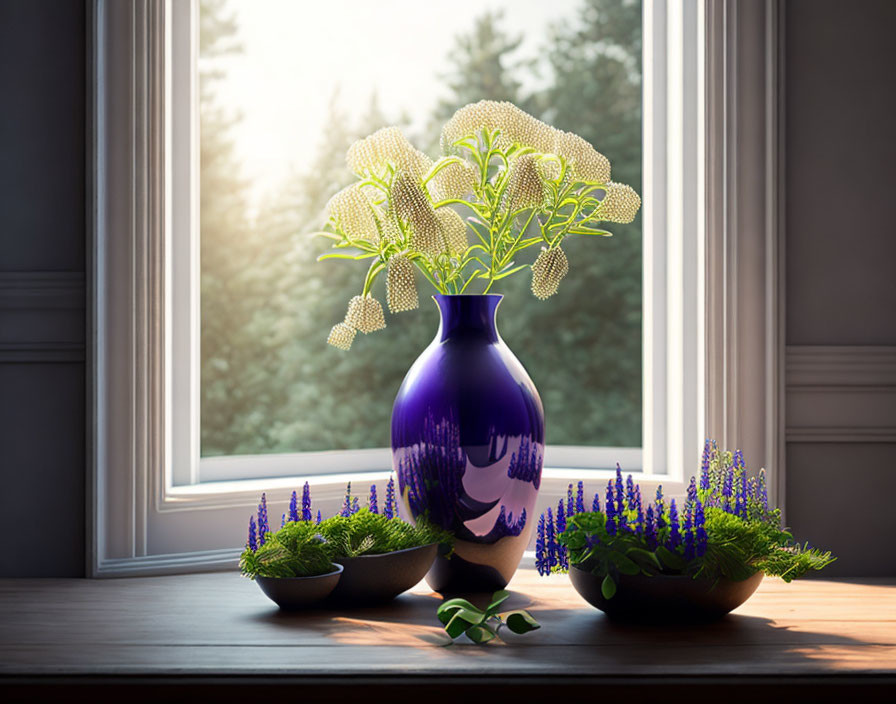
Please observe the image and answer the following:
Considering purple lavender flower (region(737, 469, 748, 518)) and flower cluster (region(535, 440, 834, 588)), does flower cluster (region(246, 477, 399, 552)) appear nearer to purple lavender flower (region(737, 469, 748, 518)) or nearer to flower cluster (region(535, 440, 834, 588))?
flower cluster (region(535, 440, 834, 588))

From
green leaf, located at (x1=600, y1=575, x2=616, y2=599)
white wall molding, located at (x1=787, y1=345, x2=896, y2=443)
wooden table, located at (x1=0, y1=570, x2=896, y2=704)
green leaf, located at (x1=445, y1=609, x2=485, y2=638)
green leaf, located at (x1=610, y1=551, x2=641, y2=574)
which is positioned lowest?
wooden table, located at (x1=0, y1=570, x2=896, y2=704)

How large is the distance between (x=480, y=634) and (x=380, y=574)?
207 mm

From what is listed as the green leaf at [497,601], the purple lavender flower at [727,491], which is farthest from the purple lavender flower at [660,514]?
the green leaf at [497,601]

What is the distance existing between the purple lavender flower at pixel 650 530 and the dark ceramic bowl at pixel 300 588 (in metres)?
0.42

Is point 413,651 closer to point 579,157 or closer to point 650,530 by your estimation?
point 650,530

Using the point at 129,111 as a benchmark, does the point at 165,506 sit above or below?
below

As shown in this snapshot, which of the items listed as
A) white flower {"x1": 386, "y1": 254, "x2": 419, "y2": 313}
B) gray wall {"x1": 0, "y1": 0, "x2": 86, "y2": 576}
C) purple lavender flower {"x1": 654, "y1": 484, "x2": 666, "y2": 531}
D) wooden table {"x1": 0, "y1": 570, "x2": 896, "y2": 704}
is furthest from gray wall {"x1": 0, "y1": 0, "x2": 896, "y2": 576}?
gray wall {"x1": 0, "y1": 0, "x2": 86, "y2": 576}

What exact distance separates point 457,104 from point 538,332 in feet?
1.72

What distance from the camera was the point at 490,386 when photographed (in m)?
1.15

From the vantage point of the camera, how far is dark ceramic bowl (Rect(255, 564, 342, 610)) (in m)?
1.08

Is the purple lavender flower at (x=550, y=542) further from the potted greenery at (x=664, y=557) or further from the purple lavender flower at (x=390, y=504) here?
the purple lavender flower at (x=390, y=504)

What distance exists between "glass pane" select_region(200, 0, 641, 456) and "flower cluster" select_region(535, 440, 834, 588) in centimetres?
63
